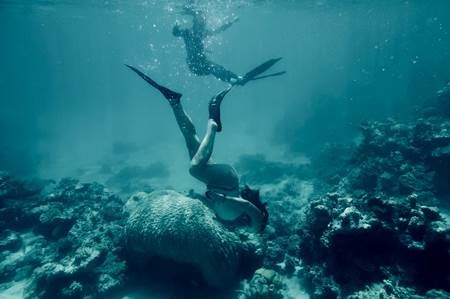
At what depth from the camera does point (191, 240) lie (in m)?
6.48

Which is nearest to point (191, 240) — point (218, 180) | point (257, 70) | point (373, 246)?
point (218, 180)

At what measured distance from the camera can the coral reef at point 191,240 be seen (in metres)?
6.46

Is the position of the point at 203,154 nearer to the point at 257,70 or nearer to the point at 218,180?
the point at 218,180

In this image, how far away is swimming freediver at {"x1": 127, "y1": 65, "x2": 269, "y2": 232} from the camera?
4.79 metres

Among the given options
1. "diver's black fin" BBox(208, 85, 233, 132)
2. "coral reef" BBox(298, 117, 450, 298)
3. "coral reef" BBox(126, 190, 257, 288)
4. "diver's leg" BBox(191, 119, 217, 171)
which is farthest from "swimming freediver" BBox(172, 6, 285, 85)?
"coral reef" BBox(298, 117, 450, 298)

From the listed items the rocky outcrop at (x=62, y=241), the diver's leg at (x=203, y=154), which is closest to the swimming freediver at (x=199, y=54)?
the diver's leg at (x=203, y=154)

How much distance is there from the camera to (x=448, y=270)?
4766 millimetres

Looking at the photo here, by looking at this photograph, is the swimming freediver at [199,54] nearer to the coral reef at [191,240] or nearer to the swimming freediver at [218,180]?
the swimming freediver at [218,180]

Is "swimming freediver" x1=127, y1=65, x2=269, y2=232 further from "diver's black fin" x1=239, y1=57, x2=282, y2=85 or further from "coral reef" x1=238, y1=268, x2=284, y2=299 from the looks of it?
"diver's black fin" x1=239, y1=57, x2=282, y2=85

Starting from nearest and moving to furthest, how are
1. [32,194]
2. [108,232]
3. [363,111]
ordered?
[108,232], [32,194], [363,111]

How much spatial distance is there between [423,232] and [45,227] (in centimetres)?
1152

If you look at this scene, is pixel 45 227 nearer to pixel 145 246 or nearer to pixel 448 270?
pixel 145 246

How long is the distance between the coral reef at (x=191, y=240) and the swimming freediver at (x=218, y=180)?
1.29 meters

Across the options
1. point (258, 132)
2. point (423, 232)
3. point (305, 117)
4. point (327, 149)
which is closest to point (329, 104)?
point (305, 117)
